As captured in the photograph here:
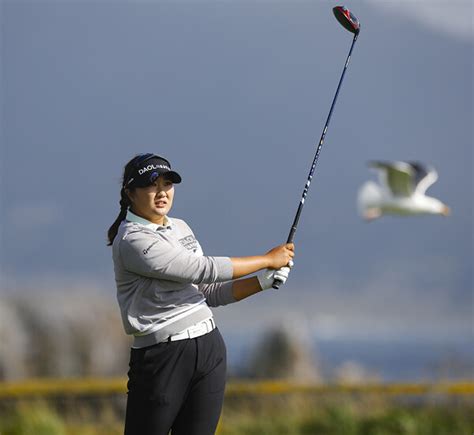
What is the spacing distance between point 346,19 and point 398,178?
5.06m

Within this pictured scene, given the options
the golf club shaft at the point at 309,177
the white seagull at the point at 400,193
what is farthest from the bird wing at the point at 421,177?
the golf club shaft at the point at 309,177

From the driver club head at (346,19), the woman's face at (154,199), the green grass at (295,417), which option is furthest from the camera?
the green grass at (295,417)

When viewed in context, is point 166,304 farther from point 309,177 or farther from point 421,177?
point 421,177

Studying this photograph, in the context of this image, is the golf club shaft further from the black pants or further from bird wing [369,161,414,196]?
bird wing [369,161,414,196]

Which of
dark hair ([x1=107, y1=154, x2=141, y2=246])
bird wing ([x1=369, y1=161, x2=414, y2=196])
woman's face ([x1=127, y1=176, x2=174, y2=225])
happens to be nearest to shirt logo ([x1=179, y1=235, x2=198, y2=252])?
woman's face ([x1=127, y1=176, x2=174, y2=225])

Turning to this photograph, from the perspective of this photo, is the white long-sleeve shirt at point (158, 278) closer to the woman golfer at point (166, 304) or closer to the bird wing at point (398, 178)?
the woman golfer at point (166, 304)

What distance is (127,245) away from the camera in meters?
3.43

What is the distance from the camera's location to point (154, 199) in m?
3.51

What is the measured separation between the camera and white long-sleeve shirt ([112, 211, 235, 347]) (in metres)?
3.37

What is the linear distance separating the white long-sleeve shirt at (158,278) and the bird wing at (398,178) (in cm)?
521

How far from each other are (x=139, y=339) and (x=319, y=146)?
1166 mm

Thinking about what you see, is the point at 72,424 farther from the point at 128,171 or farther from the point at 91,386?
the point at 128,171

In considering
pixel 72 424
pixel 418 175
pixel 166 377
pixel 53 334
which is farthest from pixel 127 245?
pixel 53 334

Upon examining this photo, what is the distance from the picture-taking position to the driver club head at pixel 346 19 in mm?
4082
